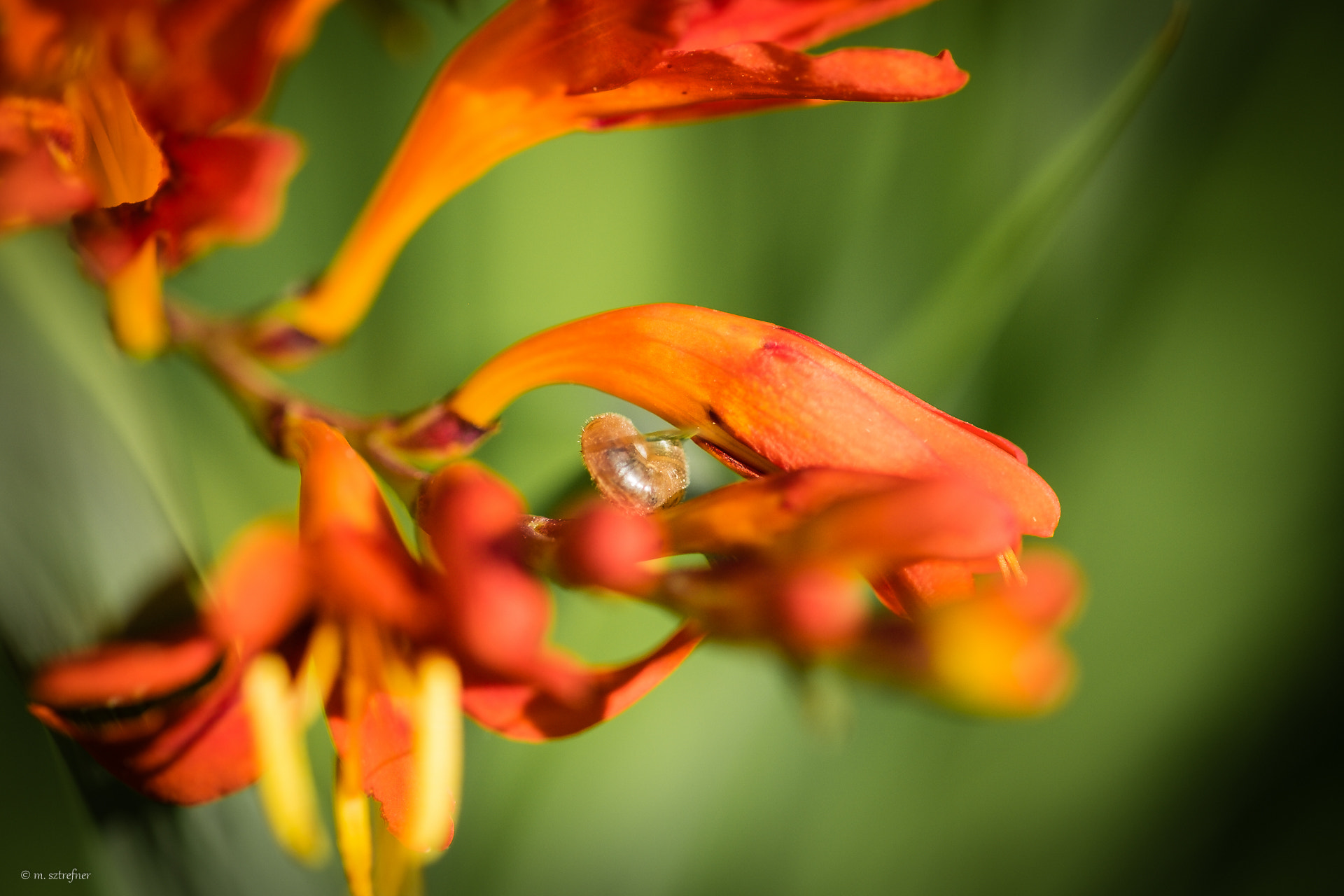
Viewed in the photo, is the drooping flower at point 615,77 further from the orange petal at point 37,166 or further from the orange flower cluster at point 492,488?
the orange petal at point 37,166

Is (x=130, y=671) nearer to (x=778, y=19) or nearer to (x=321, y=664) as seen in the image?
(x=321, y=664)

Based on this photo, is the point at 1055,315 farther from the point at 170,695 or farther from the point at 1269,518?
the point at 170,695

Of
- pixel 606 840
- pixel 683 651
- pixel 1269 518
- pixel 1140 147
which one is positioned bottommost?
pixel 606 840

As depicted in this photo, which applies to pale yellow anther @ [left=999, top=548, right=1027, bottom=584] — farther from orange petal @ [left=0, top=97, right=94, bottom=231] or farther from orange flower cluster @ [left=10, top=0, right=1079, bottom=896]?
orange petal @ [left=0, top=97, right=94, bottom=231]

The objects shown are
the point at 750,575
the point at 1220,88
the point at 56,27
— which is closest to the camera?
the point at 750,575

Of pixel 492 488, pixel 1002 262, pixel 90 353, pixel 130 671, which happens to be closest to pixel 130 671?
pixel 130 671

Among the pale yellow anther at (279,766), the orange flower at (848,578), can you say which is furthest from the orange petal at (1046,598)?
the pale yellow anther at (279,766)

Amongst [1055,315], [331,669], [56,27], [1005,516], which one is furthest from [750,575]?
[1055,315]
